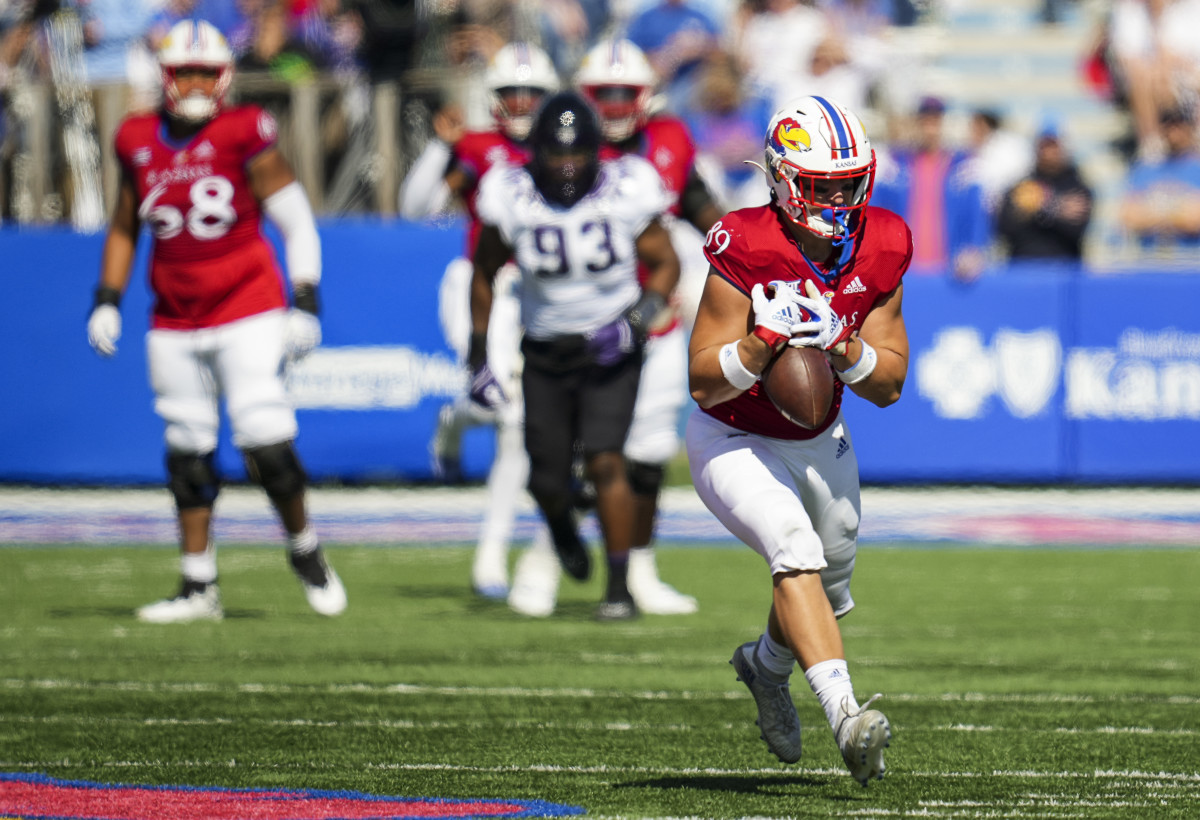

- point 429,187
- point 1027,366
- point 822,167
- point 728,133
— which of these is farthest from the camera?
point 728,133

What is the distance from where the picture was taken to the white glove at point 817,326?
448 cm

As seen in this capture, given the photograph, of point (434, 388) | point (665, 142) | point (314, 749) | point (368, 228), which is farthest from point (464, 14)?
point (314, 749)

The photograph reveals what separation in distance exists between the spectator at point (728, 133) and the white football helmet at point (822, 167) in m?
9.62

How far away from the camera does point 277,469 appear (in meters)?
7.89

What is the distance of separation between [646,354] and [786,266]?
11.6 ft

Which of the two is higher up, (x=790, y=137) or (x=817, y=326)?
(x=790, y=137)

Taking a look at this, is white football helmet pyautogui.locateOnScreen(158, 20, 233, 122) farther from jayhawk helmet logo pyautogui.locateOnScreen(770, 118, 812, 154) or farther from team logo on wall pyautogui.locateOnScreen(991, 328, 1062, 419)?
team logo on wall pyautogui.locateOnScreen(991, 328, 1062, 419)

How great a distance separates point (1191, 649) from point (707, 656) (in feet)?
5.89

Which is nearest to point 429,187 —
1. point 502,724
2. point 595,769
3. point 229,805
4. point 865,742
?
point 502,724

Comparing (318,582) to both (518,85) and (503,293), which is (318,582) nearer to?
(503,293)

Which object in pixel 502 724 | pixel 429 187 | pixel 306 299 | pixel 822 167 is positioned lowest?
pixel 502 724

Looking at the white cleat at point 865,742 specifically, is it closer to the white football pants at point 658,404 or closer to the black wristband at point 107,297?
the white football pants at point 658,404

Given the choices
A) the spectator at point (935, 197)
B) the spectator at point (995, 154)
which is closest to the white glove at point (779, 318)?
the spectator at point (935, 197)

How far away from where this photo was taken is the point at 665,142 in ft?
27.9
